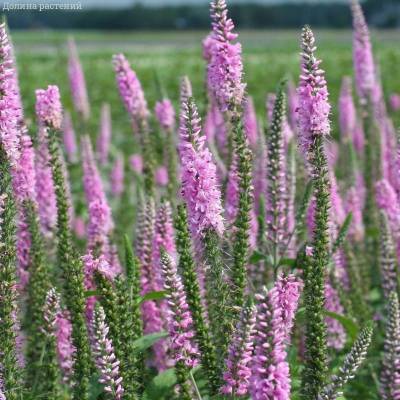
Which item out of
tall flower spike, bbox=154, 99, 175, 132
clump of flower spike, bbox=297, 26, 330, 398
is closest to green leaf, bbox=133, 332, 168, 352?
clump of flower spike, bbox=297, 26, 330, 398

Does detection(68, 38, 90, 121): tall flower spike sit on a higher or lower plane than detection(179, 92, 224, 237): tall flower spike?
lower

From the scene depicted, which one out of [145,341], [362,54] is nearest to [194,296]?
[145,341]

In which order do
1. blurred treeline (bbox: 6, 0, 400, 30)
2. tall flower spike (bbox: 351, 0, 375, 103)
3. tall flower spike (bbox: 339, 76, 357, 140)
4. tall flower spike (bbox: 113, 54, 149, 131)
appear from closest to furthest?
tall flower spike (bbox: 113, 54, 149, 131)
tall flower spike (bbox: 351, 0, 375, 103)
tall flower spike (bbox: 339, 76, 357, 140)
blurred treeline (bbox: 6, 0, 400, 30)

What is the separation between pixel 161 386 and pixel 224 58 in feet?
5.84

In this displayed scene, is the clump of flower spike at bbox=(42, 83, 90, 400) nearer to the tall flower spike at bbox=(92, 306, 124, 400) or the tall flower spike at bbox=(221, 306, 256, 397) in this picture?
the tall flower spike at bbox=(92, 306, 124, 400)

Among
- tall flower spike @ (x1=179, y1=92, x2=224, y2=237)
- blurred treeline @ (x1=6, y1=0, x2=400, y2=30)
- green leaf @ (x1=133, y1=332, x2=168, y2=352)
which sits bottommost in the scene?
blurred treeline @ (x1=6, y1=0, x2=400, y2=30)

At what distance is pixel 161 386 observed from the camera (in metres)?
4.24

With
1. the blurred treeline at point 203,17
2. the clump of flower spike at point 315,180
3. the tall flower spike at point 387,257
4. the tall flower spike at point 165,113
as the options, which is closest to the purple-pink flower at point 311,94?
the clump of flower spike at point 315,180

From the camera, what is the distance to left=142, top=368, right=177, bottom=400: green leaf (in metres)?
4.19

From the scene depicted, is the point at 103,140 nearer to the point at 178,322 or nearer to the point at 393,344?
the point at 393,344

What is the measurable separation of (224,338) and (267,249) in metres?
1.51

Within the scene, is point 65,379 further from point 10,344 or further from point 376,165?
point 376,165

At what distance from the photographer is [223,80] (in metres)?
3.80

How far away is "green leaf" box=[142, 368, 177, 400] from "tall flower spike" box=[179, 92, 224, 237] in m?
1.24
